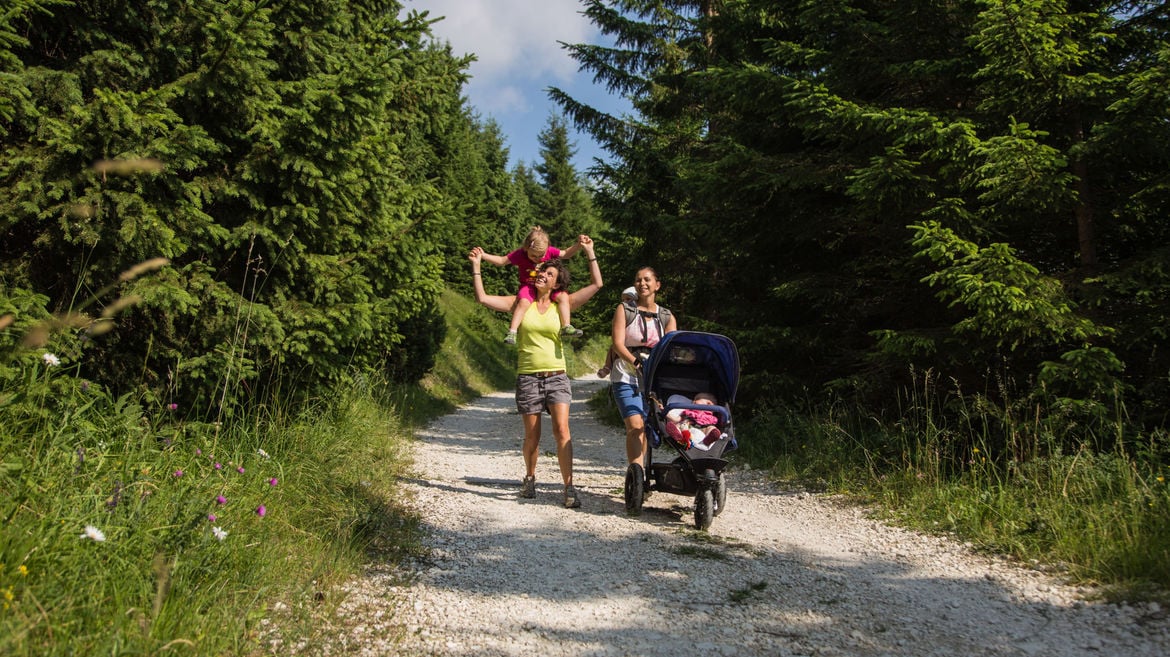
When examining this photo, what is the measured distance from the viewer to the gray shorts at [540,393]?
19.9 feet

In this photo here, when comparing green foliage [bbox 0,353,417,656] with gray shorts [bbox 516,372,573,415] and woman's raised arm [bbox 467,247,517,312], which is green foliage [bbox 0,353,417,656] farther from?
woman's raised arm [bbox 467,247,517,312]

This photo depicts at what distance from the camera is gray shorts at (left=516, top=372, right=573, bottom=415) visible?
605 cm

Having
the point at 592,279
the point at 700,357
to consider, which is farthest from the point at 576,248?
the point at 700,357

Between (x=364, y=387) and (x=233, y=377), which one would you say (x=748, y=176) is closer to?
(x=364, y=387)

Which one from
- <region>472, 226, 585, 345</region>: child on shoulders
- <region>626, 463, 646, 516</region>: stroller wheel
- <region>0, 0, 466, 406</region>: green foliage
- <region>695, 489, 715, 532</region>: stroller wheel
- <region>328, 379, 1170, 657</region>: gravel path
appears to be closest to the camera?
<region>328, 379, 1170, 657</region>: gravel path

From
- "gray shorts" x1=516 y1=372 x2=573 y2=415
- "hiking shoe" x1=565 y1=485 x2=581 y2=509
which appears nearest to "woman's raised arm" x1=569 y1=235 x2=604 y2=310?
"gray shorts" x1=516 y1=372 x2=573 y2=415

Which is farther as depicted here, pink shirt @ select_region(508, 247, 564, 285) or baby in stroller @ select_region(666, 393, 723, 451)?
pink shirt @ select_region(508, 247, 564, 285)

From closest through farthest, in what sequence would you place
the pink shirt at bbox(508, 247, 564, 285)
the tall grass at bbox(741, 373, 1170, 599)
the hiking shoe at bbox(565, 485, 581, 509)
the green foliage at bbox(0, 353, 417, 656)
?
the green foliage at bbox(0, 353, 417, 656)
the tall grass at bbox(741, 373, 1170, 599)
the hiking shoe at bbox(565, 485, 581, 509)
the pink shirt at bbox(508, 247, 564, 285)

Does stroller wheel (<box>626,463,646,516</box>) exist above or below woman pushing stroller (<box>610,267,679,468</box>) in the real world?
below

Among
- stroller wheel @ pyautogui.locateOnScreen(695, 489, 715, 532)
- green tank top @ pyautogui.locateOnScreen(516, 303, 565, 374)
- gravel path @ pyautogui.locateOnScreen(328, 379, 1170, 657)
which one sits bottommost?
gravel path @ pyautogui.locateOnScreen(328, 379, 1170, 657)

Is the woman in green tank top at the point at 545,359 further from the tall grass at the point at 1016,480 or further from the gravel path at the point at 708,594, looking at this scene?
the tall grass at the point at 1016,480

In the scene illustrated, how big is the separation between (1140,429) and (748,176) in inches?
187

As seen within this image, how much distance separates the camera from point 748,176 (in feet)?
28.4

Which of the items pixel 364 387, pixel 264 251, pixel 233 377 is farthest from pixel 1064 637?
pixel 364 387
